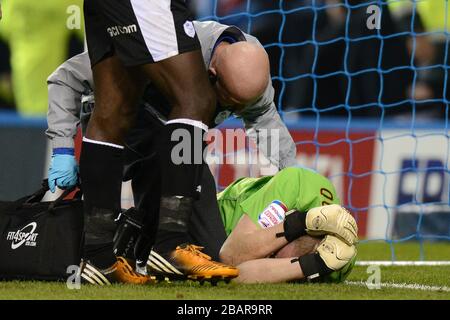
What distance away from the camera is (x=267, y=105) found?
4.43 m

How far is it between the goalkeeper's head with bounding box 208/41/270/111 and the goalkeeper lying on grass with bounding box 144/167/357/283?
1.39 ft

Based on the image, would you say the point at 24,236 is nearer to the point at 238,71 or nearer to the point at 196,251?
the point at 196,251

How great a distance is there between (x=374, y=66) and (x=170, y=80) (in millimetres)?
4513

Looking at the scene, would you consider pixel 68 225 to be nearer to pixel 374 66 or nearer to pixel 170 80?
pixel 170 80

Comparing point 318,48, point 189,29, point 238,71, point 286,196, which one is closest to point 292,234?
point 286,196

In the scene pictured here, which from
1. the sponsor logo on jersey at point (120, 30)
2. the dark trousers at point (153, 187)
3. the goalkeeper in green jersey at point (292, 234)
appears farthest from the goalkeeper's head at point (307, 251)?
the sponsor logo on jersey at point (120, 30)

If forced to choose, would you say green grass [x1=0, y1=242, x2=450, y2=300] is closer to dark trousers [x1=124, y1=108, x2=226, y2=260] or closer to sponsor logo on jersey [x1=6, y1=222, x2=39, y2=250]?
sponsor logo on jersey [x1=6, y1=222, x2=39, y2=250]

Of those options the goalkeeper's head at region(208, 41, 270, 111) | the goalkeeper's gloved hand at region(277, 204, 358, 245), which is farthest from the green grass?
the goalkeeper's head at region(208, 41, 270, 111)

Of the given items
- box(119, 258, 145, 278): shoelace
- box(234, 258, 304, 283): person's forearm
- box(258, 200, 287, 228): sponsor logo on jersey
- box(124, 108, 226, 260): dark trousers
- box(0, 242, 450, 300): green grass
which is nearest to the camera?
box(0, 242, 450, 300): green grass

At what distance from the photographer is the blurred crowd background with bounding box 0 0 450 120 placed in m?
7.75

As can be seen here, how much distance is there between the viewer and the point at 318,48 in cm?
810

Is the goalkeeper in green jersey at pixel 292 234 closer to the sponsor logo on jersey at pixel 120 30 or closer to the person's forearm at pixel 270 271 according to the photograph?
the person's forearm at pixel 270 271

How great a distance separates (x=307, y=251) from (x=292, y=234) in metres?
0.10

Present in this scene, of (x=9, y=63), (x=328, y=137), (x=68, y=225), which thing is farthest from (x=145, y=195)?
(x=9, y=63)
